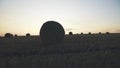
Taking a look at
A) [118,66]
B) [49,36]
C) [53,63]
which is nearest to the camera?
[118,66]

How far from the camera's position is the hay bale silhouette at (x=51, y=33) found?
71.4ft

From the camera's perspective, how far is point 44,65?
9.45 m

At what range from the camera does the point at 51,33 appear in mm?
21766

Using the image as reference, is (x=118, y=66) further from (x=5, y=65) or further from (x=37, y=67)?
(x=5, y=65)

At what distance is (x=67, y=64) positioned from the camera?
959cm

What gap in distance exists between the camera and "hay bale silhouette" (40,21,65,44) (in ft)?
71.4

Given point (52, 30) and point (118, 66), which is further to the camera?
point (52, 30)

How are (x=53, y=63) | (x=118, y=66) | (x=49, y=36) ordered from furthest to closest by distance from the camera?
(x=49, y=36)
(x=53, y=63)
(x=118, y=66)

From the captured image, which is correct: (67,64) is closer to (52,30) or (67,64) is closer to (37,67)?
(37,67)

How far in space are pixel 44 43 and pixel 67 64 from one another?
12454 millimetres

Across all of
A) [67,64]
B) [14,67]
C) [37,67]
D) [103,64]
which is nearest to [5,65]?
[14,67]

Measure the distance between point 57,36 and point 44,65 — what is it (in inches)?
493

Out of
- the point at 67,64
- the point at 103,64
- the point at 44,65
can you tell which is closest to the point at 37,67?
the point at 44,65

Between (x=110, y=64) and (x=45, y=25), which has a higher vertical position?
(x=45, y=25)
